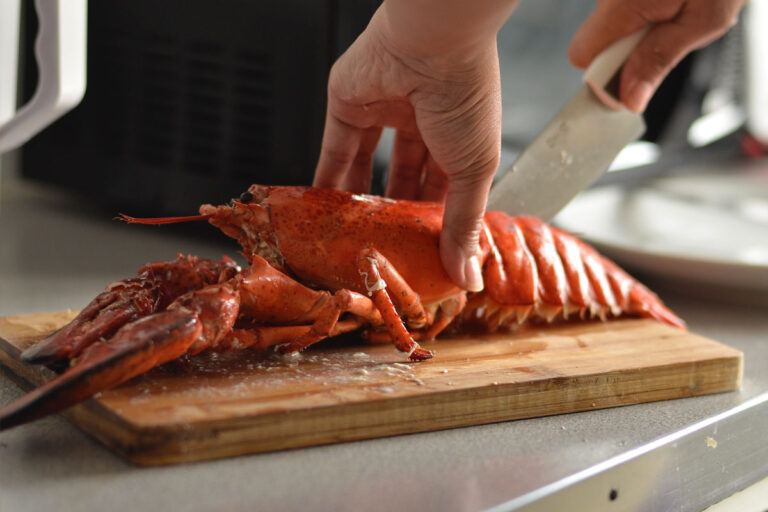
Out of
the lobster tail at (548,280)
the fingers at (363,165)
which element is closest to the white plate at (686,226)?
the lobster tail at (548,280)

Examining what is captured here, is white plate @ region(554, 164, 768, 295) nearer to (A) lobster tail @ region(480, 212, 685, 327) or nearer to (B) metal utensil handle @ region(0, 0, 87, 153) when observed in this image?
(A) lobster tail @ region(480, 212, 685, 327)

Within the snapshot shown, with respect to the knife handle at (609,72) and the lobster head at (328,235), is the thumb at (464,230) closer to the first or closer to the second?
the lobster head at (328,235)

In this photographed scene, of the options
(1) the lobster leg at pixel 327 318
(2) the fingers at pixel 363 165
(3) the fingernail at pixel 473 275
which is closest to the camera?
(1) the lobster leg at pixel 327 318

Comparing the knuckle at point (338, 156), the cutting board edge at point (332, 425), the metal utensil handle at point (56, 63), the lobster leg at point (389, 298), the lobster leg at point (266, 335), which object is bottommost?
the cutting board edge at point (332, 425)

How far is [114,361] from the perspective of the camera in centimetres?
73

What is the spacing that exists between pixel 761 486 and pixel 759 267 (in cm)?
44

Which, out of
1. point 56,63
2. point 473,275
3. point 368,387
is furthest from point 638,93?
point 56,63

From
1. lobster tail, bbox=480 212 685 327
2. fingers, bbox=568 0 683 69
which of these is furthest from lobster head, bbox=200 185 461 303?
fingers, bbox=568 0 683 69

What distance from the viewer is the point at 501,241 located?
1146 mm

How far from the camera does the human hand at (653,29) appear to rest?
125 cm

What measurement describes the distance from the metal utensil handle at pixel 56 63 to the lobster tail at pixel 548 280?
1.78 ft

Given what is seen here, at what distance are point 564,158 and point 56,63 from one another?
69 cm

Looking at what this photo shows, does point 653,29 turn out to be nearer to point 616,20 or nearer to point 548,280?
point 616,20

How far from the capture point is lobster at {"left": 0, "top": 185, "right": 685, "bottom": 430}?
0.78m
